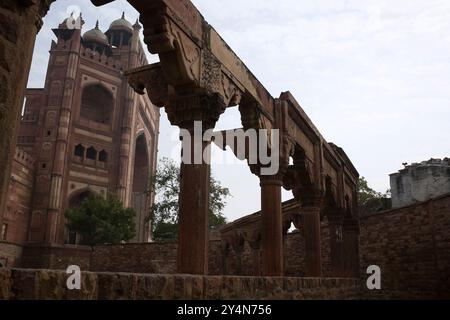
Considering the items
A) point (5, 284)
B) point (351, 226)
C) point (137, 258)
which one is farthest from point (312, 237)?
point (137, 258)

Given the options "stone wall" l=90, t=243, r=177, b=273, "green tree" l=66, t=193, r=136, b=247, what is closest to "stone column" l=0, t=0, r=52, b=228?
"stone wall" l=90, t=243, r=177, b=273

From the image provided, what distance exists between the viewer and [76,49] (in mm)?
33594

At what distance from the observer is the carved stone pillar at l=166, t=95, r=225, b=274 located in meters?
4.62

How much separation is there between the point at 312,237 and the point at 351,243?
4.76 metres

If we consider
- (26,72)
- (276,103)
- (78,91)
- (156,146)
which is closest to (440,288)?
(276,103)

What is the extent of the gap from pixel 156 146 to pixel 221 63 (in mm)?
38085

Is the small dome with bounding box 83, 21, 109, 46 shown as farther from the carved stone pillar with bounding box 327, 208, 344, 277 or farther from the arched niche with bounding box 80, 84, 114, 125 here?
the carved stone pillar with bounding box 327, 208, 344, 277

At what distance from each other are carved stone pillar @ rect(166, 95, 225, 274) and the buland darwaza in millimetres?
11

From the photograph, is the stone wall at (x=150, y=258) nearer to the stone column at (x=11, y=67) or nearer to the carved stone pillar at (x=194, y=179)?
the carved stone pillar at (x=194, y=179)

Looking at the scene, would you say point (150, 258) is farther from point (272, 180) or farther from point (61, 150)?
point (272, 180)

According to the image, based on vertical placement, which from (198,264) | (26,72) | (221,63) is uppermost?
(221,63)
